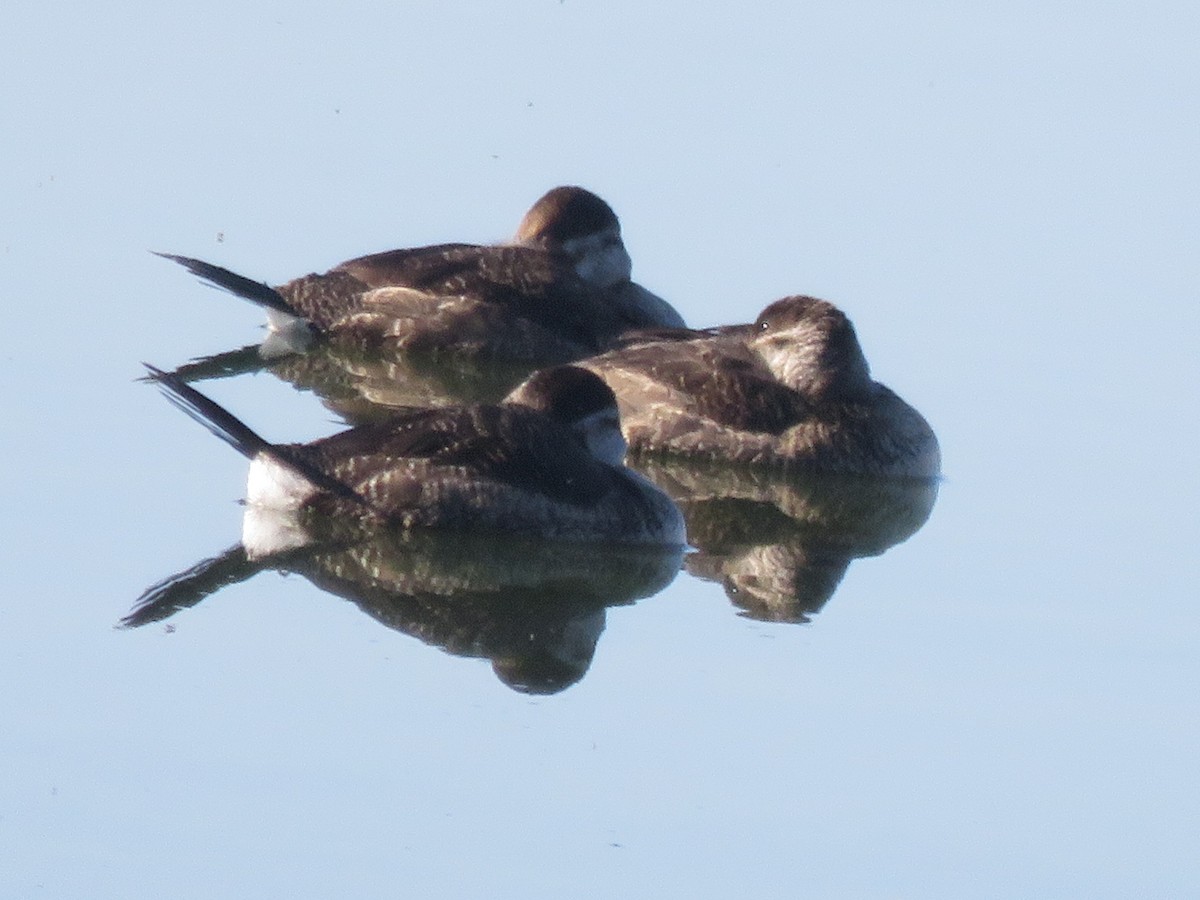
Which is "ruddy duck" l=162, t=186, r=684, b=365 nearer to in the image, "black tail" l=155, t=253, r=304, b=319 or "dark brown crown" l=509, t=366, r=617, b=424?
"black tail" l=155, t=253, r=304, b=319

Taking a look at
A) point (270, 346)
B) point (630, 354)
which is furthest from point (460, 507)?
point (270, 346)

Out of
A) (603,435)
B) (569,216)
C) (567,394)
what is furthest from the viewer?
(569,216)

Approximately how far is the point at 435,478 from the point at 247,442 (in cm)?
87

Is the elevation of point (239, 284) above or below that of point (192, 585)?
above

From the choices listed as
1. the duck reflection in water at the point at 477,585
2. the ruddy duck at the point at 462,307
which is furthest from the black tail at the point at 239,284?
the duck reflection in water at the point at 477,585

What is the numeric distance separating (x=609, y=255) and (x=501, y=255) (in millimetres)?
810

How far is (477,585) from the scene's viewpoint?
12.7 m

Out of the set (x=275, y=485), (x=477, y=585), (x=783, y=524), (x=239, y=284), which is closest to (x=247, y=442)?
(x=275, y=485)

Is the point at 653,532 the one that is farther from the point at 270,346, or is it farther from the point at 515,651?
the point at 270,346

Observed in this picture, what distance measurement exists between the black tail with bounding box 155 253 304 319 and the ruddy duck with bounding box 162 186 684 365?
32 millimetres

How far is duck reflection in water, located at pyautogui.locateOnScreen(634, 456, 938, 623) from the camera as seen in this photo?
1333 centimetres

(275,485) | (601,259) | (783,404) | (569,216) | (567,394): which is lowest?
(275,485)

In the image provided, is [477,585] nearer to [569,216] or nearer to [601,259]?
[569,216]

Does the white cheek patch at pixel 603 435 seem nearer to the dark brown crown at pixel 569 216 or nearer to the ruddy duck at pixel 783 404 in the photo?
the ruddy duck at pixel 783 404
